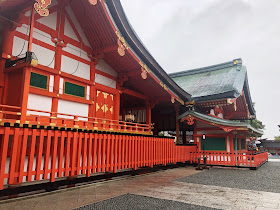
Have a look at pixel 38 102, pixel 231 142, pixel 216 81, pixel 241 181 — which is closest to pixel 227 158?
pixel 231 142

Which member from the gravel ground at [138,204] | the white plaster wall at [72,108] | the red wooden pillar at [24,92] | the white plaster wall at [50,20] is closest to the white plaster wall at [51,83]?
the white plaster wall at [72,108]

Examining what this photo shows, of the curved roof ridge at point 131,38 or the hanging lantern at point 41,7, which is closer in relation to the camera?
the hanging lantern at point 41,7

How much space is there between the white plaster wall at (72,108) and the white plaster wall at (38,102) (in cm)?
42

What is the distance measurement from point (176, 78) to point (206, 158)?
10.1m

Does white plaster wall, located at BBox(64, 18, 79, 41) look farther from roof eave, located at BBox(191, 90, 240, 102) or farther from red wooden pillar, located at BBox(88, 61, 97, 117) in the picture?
roof eave, located at BBox(191, 90, 240, 102)

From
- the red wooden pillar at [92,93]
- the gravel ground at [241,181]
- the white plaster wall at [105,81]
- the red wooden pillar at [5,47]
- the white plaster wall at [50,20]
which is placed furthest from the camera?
the white plaster wall at [105,81]

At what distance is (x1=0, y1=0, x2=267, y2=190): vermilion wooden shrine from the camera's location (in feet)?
17.0

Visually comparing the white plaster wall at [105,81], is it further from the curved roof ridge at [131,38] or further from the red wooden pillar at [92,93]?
the curved roof ridge at [131,38]

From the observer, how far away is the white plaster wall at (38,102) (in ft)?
21.0

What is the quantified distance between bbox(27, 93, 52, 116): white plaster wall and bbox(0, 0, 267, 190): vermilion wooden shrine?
3 cm

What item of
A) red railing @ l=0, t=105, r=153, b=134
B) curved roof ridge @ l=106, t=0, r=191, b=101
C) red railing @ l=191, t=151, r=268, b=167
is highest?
curved roof ridge @ l=106, t=0, r=191, b=101

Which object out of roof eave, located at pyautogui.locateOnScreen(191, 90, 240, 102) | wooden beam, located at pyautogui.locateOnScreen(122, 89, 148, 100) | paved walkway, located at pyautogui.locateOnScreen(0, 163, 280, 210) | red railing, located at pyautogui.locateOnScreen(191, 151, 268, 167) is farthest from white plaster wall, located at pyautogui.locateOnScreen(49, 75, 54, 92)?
roof eave, located at pyautogui.locateOnScreen(191, 90, 240, 102)

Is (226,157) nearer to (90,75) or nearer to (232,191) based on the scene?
(232,191)

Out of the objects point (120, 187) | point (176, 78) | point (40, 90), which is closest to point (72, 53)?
point (40, 90)
